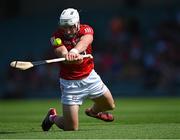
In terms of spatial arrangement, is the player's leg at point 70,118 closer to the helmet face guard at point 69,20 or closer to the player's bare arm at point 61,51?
the player's bare arm at point 61,51

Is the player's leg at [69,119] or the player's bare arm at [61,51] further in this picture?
the player's leg at [69,119]

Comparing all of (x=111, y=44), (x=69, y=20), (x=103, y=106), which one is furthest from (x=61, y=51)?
(x=111, y=44)

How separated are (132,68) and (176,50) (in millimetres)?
1900

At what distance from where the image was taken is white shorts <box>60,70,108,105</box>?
13.0m

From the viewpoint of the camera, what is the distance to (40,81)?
3042 cm

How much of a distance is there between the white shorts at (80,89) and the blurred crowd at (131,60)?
569 inches

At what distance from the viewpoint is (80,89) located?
43.0 feet

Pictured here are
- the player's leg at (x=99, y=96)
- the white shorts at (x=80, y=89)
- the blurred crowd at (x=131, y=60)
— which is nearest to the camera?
the white shorts at (x=80, y=89)

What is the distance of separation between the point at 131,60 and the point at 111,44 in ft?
4.49

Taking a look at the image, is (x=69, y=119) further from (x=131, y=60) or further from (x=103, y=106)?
(x=131, y=60)

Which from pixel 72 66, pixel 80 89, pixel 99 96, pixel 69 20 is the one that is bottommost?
pixel 99 96

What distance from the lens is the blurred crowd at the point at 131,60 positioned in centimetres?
2789

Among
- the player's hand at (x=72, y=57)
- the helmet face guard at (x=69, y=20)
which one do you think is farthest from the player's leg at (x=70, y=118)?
the helmet face guard at (x=69, y=20)

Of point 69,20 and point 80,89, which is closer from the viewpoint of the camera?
point 69,20
